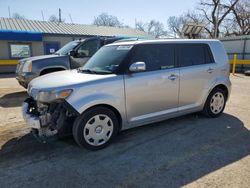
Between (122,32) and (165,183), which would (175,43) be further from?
A: (122,32)

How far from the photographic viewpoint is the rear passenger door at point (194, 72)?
16.1ft

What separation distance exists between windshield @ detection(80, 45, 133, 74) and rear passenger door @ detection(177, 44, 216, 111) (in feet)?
4.15

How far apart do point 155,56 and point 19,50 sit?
52.8 feet

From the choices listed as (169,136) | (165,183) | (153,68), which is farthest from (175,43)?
(165,183)

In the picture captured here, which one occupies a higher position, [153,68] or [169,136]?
[153,68]

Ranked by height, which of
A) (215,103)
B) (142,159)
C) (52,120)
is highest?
(52,120)

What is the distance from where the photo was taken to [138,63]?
4082 mm

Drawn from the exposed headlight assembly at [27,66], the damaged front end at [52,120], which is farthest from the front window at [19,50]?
the damaged front end at [52,120]

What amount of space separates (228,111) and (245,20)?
3554cm

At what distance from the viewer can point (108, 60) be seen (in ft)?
14.9

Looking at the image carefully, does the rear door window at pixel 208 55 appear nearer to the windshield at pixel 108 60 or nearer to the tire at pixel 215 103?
the tire at pixel 215 103

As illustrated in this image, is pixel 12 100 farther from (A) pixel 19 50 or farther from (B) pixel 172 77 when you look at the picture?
(A) pixel 19 50

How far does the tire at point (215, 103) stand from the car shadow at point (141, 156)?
2.07 ft

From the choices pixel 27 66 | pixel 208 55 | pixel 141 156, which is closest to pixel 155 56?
pixel 208 55
